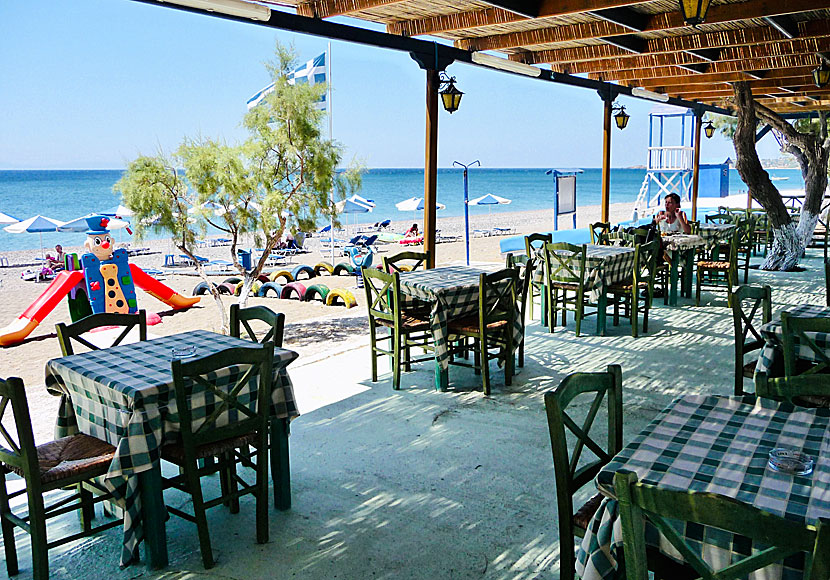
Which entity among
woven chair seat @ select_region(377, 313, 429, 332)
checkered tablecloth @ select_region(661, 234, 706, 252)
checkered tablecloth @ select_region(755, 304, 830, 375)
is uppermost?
checkered tablecloth @ select_region(661, 234, 706, 252)

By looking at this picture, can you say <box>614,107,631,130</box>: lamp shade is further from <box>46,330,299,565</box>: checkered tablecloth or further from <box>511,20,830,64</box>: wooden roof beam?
<box>46,330,299,565</box>: checkered tablecloth

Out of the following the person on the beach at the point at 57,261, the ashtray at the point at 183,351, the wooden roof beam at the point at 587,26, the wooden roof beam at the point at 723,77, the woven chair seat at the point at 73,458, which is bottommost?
the person on the beach at the point at 57,261

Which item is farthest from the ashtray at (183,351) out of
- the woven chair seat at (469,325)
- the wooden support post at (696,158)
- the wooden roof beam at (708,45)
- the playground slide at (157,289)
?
the wooden support post at (696,158)

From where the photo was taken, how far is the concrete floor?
3.17 m

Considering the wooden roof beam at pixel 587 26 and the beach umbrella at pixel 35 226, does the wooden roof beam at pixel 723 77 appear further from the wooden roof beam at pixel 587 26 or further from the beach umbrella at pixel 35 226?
the beach umbrella at pixel 35 226

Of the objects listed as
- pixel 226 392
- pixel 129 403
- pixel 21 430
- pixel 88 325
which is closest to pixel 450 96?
pixel 88 325

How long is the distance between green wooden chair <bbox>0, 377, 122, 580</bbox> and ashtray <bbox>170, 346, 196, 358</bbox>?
21.7 inches

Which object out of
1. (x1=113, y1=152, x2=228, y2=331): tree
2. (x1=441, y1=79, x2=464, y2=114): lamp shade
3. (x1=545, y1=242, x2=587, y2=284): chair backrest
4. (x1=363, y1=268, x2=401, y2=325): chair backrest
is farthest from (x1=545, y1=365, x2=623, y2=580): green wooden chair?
(x1=113, y1=152, x2=228, y2=331): tree

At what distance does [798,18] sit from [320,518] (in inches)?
277

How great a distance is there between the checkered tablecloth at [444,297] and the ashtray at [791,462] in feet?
11.5

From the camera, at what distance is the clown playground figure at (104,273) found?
871 cm

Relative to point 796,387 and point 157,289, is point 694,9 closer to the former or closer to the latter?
point 796,387

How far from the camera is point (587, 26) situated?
284 inches

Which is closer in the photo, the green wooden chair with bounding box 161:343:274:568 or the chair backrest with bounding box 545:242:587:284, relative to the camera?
the green wooden chair with bounding box 161:343:274:568
